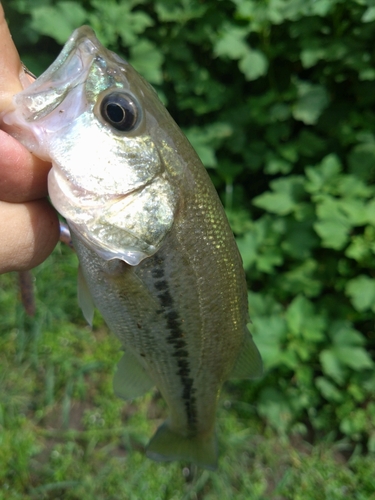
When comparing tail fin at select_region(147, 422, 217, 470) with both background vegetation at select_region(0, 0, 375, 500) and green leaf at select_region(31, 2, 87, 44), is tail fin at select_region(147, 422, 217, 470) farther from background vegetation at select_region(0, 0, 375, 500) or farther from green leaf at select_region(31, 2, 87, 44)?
green leaf at select_region(31, 2, 87, 44)

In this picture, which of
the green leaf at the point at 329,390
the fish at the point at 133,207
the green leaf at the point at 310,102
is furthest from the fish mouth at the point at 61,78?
the green leaf at the point at 329,390

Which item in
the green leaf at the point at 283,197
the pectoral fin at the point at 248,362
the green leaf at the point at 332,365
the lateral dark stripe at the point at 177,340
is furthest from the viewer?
the green leaf at the point at 283,197

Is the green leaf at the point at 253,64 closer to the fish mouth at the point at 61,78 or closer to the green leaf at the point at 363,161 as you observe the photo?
the green leaf at the point at 363,161

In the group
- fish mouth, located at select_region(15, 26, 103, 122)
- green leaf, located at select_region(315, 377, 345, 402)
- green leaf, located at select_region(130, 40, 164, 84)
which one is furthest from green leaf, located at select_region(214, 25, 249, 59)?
green leaf, located at select_region(315, 377, 345, 402)

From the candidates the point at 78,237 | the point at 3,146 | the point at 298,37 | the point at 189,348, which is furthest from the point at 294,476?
the point at 298,37

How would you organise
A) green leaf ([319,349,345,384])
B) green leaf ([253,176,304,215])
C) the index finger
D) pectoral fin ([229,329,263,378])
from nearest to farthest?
the index finger < pectoral fin ([229,329,263,378]) < green leaf ([319,349,345,384]) < green leaf ([253,176,304,215])

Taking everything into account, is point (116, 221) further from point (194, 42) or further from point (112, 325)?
point (194, 42)
